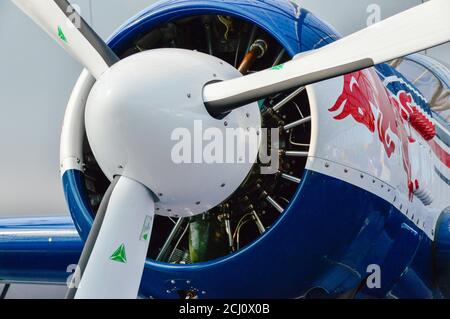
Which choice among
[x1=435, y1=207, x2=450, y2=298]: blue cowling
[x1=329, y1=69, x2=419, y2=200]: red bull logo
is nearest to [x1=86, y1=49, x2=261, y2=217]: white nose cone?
[x1=329, y1=69, x2=419, y2=200]: red bull logo

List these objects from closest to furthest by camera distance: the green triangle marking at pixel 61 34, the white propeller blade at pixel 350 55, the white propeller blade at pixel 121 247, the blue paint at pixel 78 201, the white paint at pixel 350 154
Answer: the white propeller blade at pixel 350 55, the white propeller blade at pixel 121 247, the white paint at pixel 350 154, the green triangle marking at pixel 61 34, the blue paint at pixel 78 201

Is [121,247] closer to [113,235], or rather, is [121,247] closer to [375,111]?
[113,235]

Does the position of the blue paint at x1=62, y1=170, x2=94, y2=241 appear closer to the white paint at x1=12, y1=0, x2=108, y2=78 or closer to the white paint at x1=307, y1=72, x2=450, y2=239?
the white paint at x1=12, y1=0, x2=108, y2=78

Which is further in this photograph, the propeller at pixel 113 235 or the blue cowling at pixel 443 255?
the blue cowling at pixel 443 255

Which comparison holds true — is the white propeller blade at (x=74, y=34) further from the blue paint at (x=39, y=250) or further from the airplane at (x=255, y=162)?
the blue paint at (x=39, y=250)

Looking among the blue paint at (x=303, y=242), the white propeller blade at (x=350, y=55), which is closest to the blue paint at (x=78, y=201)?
the blue paint at (x=303, y=242)

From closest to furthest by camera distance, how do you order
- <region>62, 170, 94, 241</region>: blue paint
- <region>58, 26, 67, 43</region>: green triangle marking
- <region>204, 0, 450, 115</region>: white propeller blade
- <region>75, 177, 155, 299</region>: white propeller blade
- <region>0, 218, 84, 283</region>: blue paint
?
<region>204, 0, 450, 115</region>: white propeller blade
<region>75, 177, 155, 299</region>: white propeller blade
<region>58, 26, 67, 43</region>: green triangle marking
<region>62, 170, 94, 241</region>: blue paint
<region>0, 218, 84, 283</region>: blue paint

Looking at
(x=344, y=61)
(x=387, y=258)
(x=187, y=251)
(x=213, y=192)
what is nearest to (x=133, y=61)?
(x=213, y=192)

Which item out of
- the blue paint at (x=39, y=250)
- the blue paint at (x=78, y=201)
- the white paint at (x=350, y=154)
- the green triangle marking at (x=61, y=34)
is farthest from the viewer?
the blue paint at (x=39, y=250)
